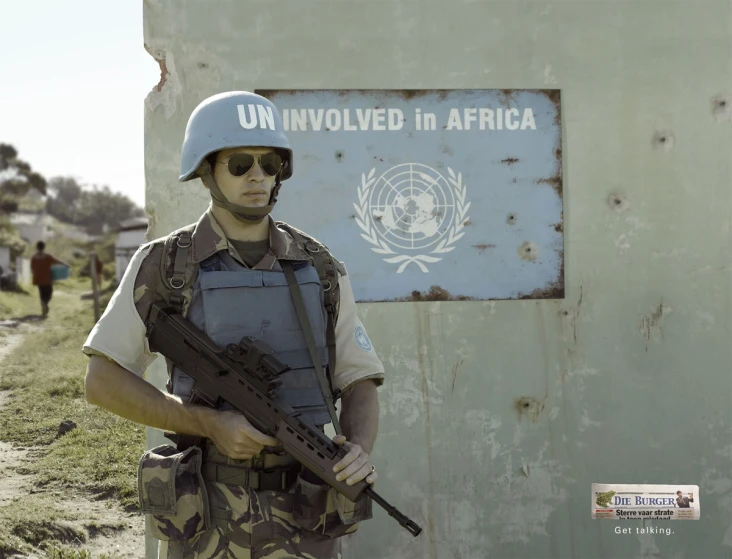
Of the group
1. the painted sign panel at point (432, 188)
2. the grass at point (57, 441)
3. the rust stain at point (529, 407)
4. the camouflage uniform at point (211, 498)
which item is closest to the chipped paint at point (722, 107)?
the painted sign panel at point (432, 188)

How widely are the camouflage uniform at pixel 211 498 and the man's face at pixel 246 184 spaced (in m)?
0.17

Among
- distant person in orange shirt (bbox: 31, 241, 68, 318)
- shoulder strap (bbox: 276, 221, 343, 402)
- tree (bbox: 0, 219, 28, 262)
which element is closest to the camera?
shoulder strap (bbox: 276, 221, 343, 402)

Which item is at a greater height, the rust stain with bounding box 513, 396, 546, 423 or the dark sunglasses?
the dark sunglasses

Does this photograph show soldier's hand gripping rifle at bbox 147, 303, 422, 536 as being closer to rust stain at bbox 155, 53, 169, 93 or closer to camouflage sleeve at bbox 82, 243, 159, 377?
camouflage sleeve at bbox 82, 243, 159, 377

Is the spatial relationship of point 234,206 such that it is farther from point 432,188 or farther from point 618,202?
point 618,202

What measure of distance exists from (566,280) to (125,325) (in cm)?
235

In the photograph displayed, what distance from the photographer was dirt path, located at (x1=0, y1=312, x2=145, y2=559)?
4.84 metres

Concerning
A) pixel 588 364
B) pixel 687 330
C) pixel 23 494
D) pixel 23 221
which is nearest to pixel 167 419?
pixel 588 364

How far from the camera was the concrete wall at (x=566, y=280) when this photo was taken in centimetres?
404

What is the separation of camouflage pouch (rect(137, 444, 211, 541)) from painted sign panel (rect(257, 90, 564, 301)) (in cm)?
172

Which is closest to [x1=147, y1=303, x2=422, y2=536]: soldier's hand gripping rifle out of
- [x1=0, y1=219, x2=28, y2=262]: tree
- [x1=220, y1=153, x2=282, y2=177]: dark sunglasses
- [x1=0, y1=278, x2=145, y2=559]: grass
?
[x1=220, y1=153, x2=282, y2=177]: dark sunglasses

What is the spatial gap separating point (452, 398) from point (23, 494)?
2948 mm

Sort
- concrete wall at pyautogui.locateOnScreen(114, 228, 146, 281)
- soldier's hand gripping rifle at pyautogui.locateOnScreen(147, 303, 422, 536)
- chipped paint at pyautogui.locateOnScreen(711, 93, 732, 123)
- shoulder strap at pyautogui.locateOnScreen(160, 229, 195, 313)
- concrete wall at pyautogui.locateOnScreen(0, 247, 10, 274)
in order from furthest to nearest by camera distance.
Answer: concrete wall at pyautogui.locateOnScreen(114, 228, 146, 281)
concrete wall at pyautogui.locateOnScreen(0, 247, 10, 274)
chipped paint at pyautogui.locateOnScreen(711, 93, 732, 123)
shoulder strap at pyautogui.locateOnScreen(160, 229, 195, 313)
soldier's hand gripping rifle at pyautogui.locateOnScreen(147, 303, 422, 536)

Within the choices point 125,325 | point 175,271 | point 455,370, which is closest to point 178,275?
point 175,271
